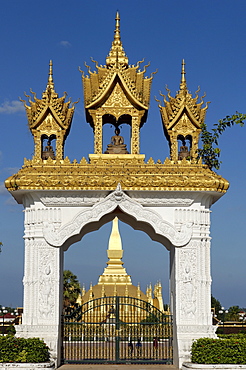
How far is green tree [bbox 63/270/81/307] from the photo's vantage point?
38031mm

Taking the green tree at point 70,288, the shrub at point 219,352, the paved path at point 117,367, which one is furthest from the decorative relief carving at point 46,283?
the green tree at point 70,288

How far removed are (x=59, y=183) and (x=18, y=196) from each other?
1461 millimetres

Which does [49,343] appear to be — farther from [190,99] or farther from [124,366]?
[190,99]

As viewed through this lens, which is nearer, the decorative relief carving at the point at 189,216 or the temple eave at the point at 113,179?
the temple eave at the point at 113,179

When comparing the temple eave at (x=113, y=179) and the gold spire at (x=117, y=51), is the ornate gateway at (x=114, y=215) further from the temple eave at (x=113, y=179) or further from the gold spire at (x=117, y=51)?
the gold spire at (x=117, y=51)

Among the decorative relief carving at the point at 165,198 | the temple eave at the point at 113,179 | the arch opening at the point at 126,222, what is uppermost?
the temple eave at the point at 113,179

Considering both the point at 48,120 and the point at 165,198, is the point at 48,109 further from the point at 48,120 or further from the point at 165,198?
the point at 165,198

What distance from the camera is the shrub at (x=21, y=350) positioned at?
47.3 feet

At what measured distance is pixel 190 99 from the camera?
56.6 ft

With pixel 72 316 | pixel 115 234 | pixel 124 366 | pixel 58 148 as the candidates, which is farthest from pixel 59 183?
pixel 115 234

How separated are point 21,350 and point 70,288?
24406 mm

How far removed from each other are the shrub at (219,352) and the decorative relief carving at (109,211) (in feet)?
8.40

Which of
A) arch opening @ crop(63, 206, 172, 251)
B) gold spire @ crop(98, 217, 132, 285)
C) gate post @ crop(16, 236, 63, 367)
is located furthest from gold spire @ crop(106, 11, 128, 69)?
gold spire @ crop(98, 217, 132, 285)

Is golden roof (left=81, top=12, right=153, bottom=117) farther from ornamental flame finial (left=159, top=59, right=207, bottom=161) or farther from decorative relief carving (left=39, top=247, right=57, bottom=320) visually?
decorative relief carving (left=39, top=247, right=57, bottom=320)
